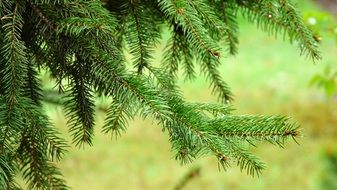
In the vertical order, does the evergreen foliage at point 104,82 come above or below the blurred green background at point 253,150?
below

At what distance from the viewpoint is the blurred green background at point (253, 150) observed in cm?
895

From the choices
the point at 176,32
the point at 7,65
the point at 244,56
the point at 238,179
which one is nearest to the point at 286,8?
the point at 176,32

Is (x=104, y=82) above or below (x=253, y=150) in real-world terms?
below

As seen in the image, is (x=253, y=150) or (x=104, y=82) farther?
(x=253, y=150)

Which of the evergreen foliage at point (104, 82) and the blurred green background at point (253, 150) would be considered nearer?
the evergreen foliage at point (104, 82)

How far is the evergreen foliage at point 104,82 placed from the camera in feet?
3.69

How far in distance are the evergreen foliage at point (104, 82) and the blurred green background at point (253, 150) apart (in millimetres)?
4130

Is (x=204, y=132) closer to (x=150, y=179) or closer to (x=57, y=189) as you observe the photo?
(x=57, y=189)

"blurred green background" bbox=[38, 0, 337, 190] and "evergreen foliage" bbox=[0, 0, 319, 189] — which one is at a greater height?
"blurred green background" bbox=[38, 0, 337, 190]

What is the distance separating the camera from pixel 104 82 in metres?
1.20

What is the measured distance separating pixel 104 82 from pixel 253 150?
31.0ft

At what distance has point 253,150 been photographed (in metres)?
10.4

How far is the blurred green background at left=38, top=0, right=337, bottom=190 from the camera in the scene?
8.95 metres

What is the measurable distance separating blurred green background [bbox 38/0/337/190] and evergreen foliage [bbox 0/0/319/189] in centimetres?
413
